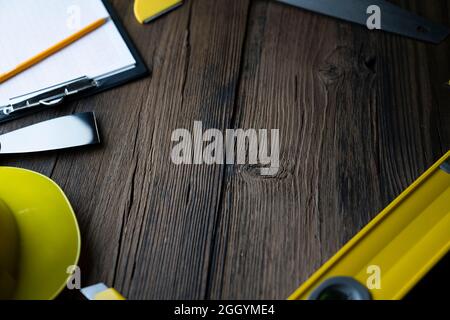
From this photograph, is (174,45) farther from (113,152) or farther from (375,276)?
(375,276)

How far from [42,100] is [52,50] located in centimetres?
9

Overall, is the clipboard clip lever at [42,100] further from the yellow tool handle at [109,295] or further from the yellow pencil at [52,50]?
the yellow tool handle at [109,295]

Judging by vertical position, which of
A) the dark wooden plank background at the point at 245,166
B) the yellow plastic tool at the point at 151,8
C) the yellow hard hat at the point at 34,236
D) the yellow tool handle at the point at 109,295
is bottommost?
the yellow tool handle at the point at 109,295

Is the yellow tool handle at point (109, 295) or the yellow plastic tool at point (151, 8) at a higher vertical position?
the yellow plastic tool at point (151, 8)

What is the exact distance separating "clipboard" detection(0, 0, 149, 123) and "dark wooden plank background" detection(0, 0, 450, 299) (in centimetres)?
1

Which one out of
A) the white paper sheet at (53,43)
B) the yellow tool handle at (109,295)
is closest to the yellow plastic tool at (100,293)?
the yellow tool handle at (109,295)

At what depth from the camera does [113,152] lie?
604 mm

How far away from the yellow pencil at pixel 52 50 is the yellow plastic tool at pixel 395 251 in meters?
0.45

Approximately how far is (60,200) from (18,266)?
0.08 metres

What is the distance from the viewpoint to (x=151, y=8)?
721mm

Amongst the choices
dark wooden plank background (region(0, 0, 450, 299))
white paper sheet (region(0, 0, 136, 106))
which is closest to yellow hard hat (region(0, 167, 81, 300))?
dark wooden plank background (region(0, 0, 450, 299))

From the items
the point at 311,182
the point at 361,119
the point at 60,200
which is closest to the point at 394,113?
the point at 361,119

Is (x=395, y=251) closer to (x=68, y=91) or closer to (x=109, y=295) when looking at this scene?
(x=109, y=295)

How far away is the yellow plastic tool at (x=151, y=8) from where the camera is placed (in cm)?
72
